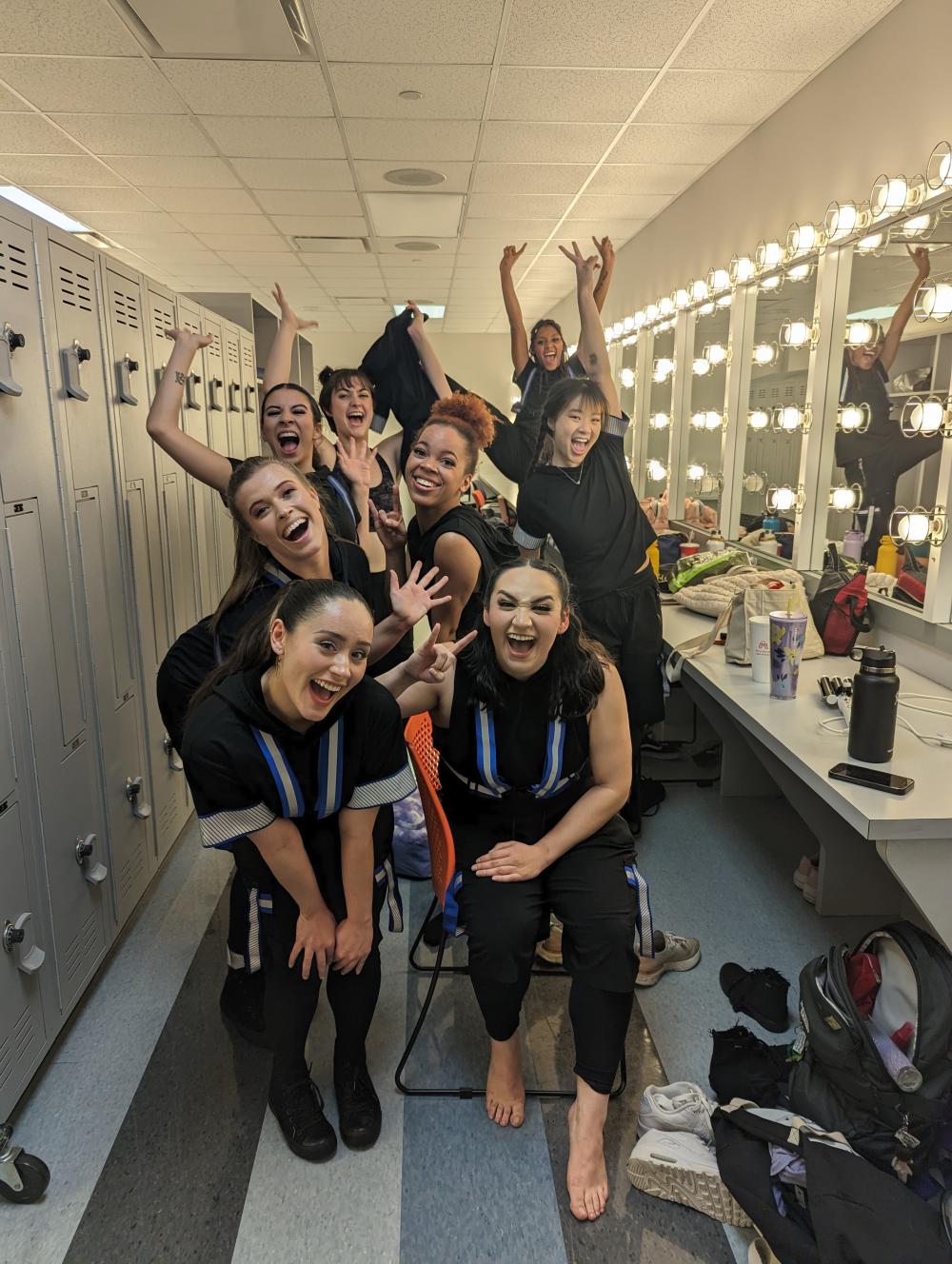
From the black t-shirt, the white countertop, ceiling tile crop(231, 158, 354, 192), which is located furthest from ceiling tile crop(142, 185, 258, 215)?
the white countertop

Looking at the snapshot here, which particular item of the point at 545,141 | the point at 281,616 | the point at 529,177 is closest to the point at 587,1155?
the point at 281,616

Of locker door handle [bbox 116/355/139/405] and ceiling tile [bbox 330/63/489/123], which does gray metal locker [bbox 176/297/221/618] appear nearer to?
locker door handle [bbox 116/355/139/405]

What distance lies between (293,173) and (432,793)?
3867mm

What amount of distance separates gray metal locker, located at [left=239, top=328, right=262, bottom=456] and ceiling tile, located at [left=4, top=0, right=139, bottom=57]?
3.35ft

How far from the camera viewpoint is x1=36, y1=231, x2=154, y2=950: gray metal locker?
1.93 meters

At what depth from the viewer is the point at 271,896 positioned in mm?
1673

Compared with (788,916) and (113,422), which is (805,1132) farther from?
(113,422)

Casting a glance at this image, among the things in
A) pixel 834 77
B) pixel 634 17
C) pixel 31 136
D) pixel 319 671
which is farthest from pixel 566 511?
pixel 31 136

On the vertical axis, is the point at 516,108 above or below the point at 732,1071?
above

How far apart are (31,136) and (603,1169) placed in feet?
14.7

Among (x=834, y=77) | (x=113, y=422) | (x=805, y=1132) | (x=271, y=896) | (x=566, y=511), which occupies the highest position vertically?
(x=834, y=77)

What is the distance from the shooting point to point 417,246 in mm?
6172

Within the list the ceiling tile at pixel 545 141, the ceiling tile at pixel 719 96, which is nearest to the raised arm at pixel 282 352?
the ceiling tile at pixel 545 141

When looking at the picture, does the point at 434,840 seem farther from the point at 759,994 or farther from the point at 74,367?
the point at 74,367
